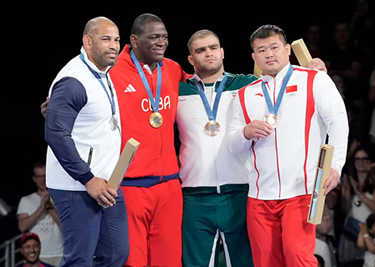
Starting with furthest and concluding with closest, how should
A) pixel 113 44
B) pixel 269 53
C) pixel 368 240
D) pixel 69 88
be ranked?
1. pixel 368 240
2. pixel 269 53
3. pixel 113 44
4. pixel 69 88

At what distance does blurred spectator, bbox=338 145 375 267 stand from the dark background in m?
1.41

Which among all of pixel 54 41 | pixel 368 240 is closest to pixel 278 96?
pixel 368 240

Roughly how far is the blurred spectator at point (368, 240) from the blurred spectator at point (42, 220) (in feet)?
9.12

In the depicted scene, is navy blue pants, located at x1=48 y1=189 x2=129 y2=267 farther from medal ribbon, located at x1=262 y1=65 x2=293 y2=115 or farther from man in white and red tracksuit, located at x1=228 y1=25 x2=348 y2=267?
medal ribbon, located at x1=262 y1=65 x2=293 y2=115

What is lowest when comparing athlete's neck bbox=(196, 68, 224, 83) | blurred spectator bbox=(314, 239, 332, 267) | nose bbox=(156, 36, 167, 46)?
blurred spectator bbox=(314, 239, 332, 267)

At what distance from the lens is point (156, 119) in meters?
4.58

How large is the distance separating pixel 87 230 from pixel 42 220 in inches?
113

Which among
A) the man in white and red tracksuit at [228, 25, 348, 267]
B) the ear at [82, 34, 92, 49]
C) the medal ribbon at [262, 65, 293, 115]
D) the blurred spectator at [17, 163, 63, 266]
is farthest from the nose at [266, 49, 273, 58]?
the blurred spectator at [17, 163, 63, 266]

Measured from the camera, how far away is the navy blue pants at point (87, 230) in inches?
163

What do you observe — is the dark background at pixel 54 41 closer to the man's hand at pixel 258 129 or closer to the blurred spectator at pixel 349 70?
the blurred spectator at pixel 349 70

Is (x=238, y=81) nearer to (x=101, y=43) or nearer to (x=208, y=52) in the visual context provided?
(x=208, y=52)

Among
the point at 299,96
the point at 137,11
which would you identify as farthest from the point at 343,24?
the point at 299,96

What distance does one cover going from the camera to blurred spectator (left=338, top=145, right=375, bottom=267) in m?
6.62

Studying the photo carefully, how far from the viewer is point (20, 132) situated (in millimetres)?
7492
